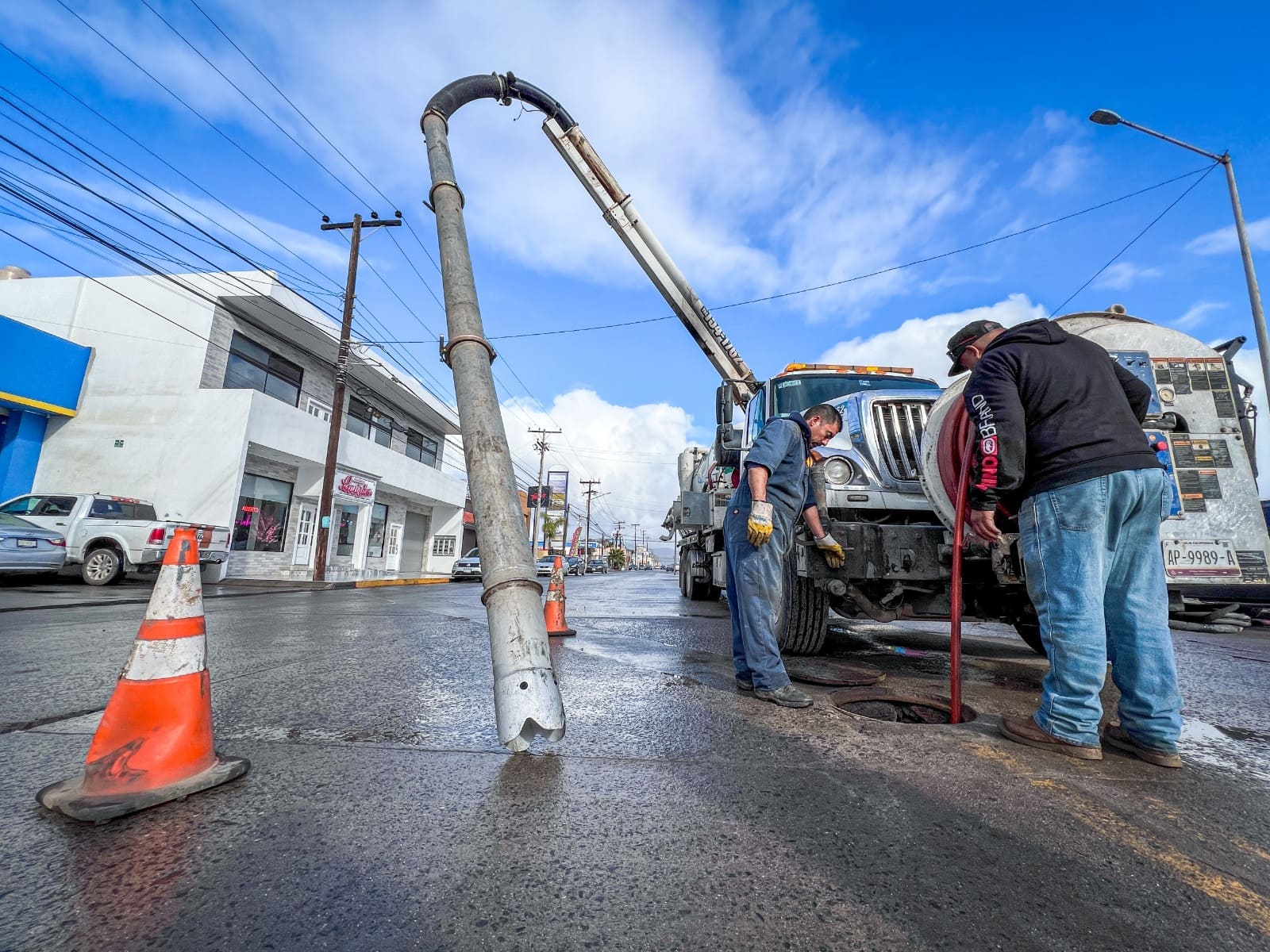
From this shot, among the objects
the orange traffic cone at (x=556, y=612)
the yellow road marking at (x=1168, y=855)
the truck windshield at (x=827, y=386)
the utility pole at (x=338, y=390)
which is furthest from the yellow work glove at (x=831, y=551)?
the utility pole at (x=338, y=390)

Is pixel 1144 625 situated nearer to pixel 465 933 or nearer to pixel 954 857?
pixel 954 857

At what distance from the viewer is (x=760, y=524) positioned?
325 cm

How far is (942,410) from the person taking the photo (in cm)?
371

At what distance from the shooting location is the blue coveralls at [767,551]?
3.21 m

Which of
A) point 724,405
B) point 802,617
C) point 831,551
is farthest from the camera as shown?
point 724,405

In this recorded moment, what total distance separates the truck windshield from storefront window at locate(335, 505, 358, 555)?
20350 millimetres

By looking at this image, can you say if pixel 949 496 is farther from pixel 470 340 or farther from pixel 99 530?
pixel 99 530

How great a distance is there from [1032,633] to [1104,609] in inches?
107

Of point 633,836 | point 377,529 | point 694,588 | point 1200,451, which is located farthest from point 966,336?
point 377,529

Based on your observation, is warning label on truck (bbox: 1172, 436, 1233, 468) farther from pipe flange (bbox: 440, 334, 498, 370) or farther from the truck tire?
pipe flange (bbox: 440, 334, 498, 370)

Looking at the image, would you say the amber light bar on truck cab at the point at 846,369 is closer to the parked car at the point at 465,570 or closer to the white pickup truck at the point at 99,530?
the white pickup truck at the point at 99,530

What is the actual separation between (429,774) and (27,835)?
0.97 metres

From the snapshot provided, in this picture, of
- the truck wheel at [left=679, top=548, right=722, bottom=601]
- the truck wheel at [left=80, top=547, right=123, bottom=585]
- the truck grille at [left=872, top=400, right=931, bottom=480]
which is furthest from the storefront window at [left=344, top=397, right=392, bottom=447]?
the truck grille at [left=872, top=400, right=931, bottom=480]

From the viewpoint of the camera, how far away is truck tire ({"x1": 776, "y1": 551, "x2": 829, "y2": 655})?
4387mm
